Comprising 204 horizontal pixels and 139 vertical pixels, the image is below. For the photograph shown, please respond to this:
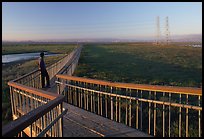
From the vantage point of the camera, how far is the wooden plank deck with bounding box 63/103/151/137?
17.2ft

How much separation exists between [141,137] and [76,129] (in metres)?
1.58

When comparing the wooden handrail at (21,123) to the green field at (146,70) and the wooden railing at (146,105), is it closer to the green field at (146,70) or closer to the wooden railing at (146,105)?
the wooden railing at (146,105)

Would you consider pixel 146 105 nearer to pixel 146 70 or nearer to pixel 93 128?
pixel 93 128

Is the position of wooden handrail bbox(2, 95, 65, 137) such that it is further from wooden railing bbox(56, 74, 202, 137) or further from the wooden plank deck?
wooden railing bbox(56, 74, 202, 137)

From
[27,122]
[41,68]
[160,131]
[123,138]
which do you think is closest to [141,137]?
[123,138]

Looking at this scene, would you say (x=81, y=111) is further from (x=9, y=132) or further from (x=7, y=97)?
(x=7, y=97)

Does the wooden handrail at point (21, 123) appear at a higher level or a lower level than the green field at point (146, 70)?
higher

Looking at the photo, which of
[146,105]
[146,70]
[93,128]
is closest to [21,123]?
[93,128]

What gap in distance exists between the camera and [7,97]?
1416 centimetres

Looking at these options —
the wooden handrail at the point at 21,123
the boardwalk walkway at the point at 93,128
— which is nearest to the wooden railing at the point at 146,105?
the boardwalk walkway at the point at 93,128

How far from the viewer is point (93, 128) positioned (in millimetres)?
5621

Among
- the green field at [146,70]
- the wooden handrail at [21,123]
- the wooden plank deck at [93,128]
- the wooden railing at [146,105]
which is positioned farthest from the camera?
the green field at [146,70]

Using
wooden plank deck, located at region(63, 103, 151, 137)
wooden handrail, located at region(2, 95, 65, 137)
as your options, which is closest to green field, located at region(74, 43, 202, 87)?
wooden plank deck, located at region(63, 103, 151, 137)

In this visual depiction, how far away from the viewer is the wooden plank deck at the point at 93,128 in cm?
525
